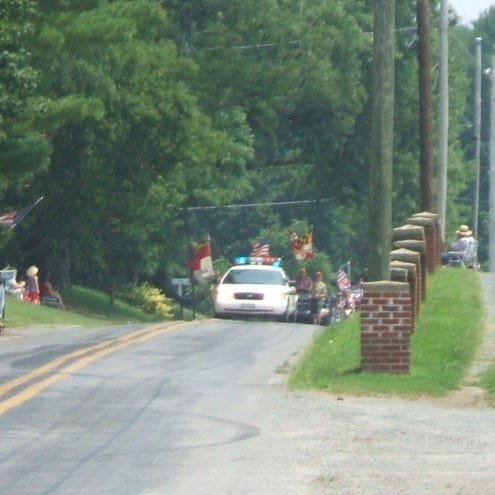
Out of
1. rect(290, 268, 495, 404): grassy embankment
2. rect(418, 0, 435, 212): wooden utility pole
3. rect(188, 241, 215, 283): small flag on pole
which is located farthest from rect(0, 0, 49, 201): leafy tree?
rect(188, 241, 215, 283): small flag on pole

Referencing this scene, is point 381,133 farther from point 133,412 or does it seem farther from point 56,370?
point 133,412

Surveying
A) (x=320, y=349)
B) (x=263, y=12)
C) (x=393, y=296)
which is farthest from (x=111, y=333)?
(x=263, y=12)

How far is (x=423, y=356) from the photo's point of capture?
18.0m

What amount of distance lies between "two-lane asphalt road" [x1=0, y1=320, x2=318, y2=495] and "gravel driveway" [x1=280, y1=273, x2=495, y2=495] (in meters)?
0.46

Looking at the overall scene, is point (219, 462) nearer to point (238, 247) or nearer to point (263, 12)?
point (263, 12)

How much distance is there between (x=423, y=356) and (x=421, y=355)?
0.17 ft

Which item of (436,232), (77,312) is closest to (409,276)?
(436,232)

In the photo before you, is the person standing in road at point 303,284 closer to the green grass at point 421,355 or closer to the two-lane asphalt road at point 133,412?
the green grass at point 421,355

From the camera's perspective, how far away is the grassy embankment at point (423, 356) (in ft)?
52.8

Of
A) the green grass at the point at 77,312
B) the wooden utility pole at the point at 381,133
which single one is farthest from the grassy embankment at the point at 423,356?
the green grass at the point at 77,312

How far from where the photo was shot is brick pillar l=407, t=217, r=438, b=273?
91.6 ft

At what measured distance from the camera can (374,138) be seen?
19.7 m

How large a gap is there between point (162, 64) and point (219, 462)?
26959 millimetres

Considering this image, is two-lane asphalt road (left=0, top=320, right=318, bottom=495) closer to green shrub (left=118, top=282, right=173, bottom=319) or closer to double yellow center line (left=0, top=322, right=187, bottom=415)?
double yellow center line (left=0, top=322, right=187, bottom=415)
